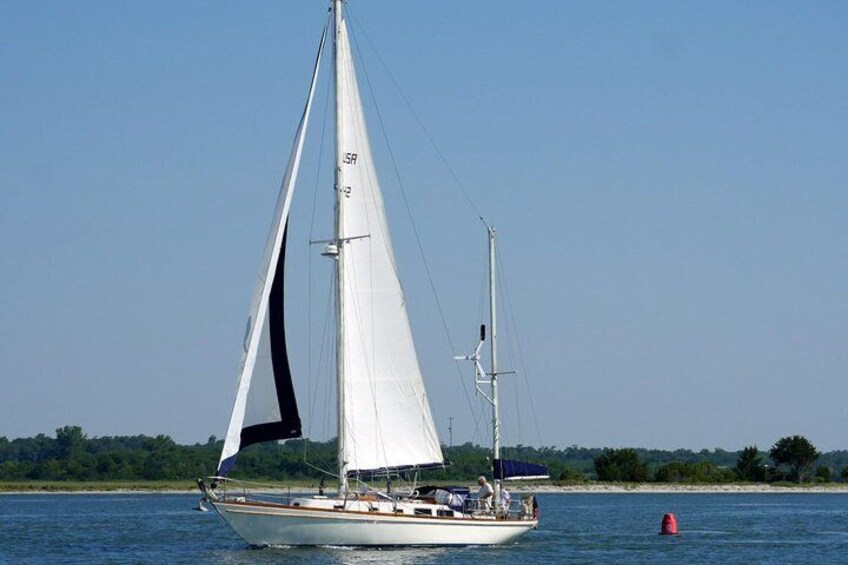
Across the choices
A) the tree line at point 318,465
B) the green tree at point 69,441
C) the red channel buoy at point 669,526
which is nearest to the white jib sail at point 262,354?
the red channel buoy at point 669,526

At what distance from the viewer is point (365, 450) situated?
43406mm

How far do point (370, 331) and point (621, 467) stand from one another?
81.4m

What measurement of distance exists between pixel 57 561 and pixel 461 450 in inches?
3892

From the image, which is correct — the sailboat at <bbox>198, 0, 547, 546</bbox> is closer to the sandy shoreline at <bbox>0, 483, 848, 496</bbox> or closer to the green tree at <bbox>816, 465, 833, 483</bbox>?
the sandy shoreline at <bbox>0, 483, 848, 496</bbox>

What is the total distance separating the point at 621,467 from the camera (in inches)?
4820

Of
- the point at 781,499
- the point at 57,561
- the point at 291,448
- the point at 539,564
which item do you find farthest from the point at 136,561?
the point at 291,448

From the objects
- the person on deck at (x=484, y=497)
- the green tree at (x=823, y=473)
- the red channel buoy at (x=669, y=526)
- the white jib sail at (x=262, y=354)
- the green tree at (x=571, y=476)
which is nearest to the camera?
the white jib sail at (x=262, y=354)

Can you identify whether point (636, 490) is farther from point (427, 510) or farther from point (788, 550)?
point (427, 510)

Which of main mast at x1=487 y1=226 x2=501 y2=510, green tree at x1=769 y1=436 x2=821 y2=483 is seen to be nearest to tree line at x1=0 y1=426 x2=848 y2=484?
green tree at x1=769 y1=436 x2=821 y2=483

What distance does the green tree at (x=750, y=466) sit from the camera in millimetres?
123250

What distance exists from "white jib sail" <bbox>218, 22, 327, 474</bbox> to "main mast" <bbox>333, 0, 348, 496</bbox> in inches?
31.9

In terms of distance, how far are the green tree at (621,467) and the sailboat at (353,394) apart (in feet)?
253

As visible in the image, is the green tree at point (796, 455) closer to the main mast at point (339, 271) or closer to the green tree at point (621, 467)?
the green tree at point (621, 467)

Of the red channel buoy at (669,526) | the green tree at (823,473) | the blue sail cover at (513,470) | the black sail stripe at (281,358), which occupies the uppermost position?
the green tree at (823,473)
